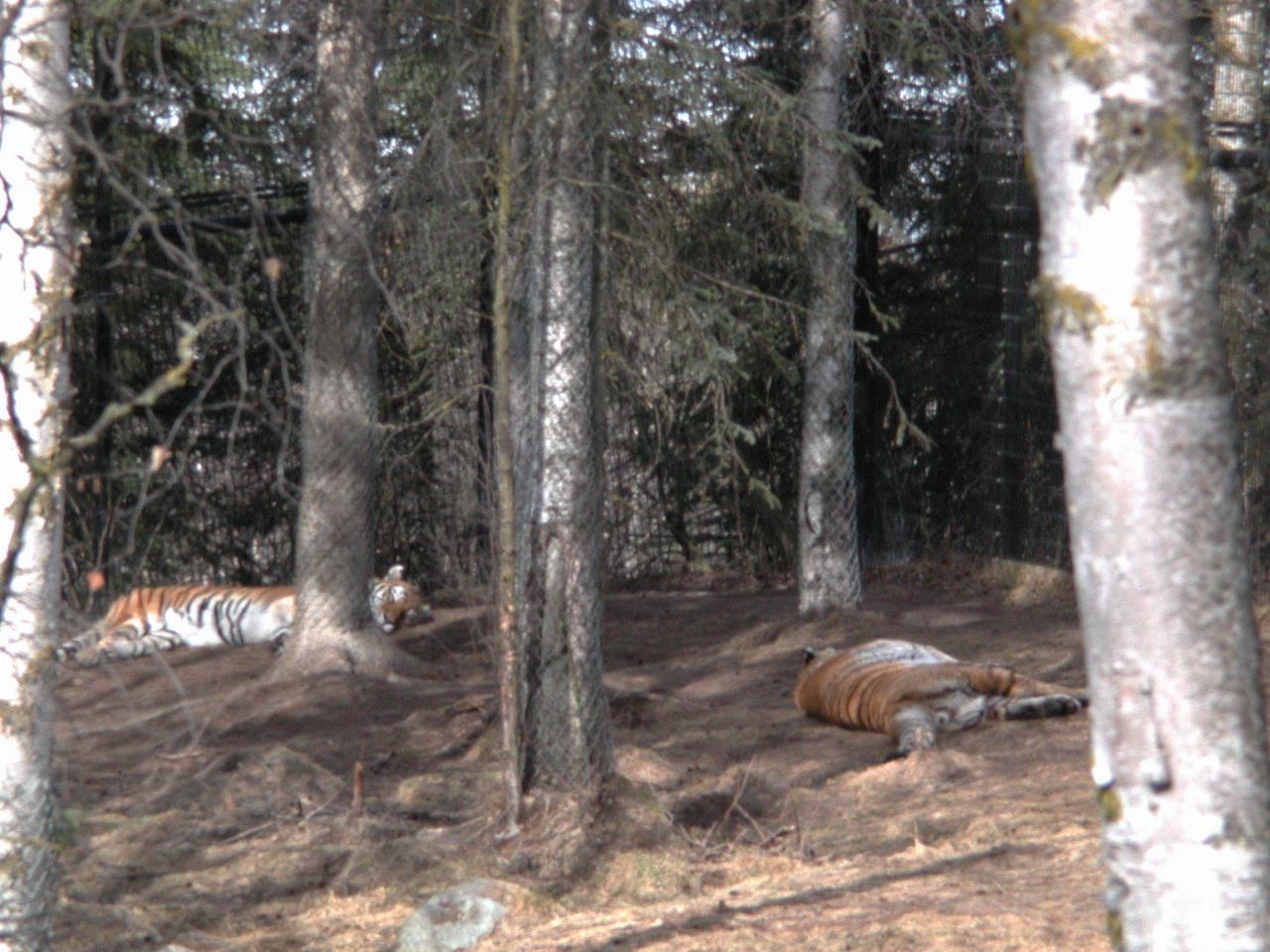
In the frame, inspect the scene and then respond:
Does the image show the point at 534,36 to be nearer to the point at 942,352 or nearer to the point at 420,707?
the point at 420,707

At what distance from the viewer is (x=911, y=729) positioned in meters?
6.95

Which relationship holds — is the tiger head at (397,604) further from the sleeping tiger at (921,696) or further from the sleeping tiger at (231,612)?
the sleeping tiger at (921,696)

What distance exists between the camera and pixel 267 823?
568 cm

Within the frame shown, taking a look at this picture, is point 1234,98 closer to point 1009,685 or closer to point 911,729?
point 1009,685

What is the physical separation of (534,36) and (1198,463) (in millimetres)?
3996

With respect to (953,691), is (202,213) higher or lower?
higher

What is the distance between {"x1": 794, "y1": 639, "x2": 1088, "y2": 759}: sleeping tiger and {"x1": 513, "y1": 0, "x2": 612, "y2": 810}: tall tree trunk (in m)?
2.04

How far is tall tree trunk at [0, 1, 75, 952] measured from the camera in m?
3.68

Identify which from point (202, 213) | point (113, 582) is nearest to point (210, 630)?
point (113, 582)

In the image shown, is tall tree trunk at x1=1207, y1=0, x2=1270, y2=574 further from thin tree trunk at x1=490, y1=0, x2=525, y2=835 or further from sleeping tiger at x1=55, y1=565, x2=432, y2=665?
sleeping tiger at x1=55, y1=565, x2=432, y2=665

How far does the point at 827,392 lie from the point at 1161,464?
779cm

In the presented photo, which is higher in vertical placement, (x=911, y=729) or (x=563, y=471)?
(x=563, y=471)

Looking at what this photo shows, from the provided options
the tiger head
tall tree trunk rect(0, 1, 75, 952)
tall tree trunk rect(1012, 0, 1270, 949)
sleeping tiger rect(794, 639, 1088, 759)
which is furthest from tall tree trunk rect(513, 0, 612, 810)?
the tiger head

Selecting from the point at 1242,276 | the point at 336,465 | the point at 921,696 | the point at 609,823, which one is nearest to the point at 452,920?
the point at 609,823
